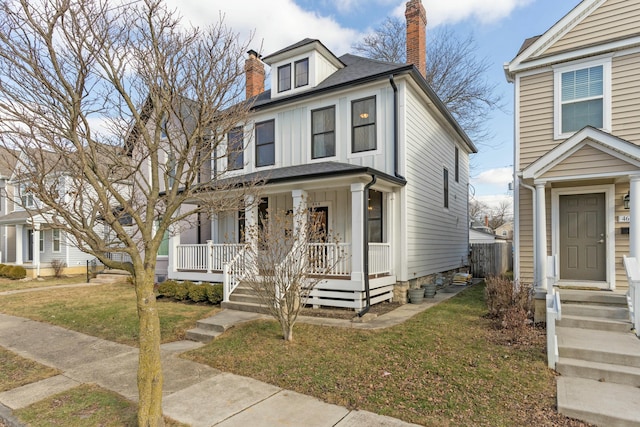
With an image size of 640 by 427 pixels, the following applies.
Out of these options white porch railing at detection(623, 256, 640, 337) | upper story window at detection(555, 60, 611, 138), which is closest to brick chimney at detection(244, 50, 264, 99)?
upper story window at detection(555, 60, 611, 138)

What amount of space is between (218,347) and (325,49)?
374 inches

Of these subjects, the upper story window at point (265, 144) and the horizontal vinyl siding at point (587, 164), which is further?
the upper story window at point (265, 144)

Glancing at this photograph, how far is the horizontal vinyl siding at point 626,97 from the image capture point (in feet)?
24.2

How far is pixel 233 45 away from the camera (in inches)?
162

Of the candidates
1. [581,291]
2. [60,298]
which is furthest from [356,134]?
[60,298]

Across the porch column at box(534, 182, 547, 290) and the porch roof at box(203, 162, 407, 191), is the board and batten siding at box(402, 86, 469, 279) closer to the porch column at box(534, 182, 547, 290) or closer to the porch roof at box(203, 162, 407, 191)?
the porch roof at box(203, 162, 407, 191)

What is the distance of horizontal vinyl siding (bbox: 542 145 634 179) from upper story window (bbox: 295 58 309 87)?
24.9 ft

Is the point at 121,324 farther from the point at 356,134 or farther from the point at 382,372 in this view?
the point at 356,134

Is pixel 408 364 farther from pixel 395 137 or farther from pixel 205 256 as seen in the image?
pixel 205 256

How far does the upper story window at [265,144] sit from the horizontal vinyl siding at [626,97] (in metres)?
8.85

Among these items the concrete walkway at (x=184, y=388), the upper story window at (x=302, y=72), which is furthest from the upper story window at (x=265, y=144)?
the concrete walkway at (x=184, y=388)

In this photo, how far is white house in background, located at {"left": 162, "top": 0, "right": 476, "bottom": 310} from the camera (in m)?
8.89

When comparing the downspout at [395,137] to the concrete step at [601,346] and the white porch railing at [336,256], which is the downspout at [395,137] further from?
the concrete step at [601,346]

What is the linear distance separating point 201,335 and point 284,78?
8.71 metres
